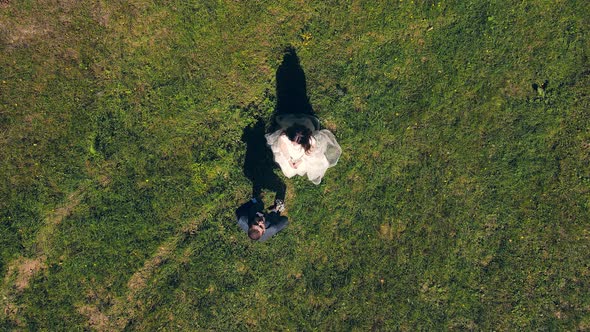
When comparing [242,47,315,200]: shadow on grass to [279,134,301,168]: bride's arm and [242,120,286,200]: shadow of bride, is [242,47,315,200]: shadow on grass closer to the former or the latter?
[242,120,286,200]: shadow of bride

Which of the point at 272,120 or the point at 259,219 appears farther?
the point at 272,120

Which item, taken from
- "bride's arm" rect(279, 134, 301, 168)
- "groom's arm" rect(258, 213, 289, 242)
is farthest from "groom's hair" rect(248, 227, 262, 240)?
"bride's arm" rect(279, 134, 301, 168)

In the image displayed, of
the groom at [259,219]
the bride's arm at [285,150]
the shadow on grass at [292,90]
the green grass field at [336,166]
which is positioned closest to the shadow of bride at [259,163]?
the green grass field at [336,166]

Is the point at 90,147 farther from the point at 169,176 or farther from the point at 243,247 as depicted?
the point at 243,247

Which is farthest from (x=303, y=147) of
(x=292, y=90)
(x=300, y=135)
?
(x=292, y=90)

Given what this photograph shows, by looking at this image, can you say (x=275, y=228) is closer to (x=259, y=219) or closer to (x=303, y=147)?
(x=259, y=219)

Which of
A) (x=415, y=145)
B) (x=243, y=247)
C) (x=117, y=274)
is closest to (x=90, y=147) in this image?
(x=117, y=274)
